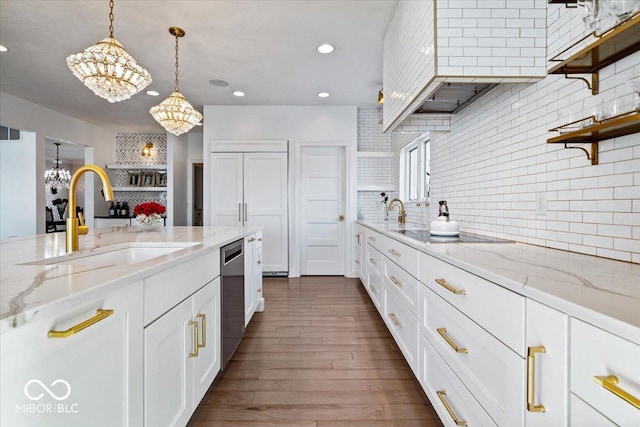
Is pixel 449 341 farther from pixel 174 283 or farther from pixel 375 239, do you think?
pixel 375 239

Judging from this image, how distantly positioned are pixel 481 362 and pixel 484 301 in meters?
0.22

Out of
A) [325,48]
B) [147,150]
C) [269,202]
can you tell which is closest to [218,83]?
[325,48]

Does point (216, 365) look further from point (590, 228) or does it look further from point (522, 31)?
point (522, 31)

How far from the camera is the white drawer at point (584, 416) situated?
1.99 feet

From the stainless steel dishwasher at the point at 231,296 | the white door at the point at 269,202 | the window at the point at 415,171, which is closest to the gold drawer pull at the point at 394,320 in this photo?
the stainless steel dishwasher at the point at 231,296

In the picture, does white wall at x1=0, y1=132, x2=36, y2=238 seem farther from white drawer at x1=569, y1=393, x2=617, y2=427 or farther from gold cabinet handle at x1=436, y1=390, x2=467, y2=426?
white drawer at x1=569, y1=393, x2=617, y2=427

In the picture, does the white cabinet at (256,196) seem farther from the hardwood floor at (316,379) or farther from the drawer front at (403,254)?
the drawer front at (403,254)

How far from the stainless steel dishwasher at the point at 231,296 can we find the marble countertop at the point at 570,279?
1.22 metres

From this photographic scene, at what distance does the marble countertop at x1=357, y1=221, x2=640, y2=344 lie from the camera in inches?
23.7

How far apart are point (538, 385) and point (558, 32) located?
176 centimetres

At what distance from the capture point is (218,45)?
3160mm

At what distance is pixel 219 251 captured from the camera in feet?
6.13

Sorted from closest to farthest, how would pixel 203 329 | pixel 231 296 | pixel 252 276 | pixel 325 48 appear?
pixel 203 329 < pixel 231 296 < pixel 252 276 < pixel 325 48

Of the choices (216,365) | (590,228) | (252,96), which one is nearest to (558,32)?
(590,228)
